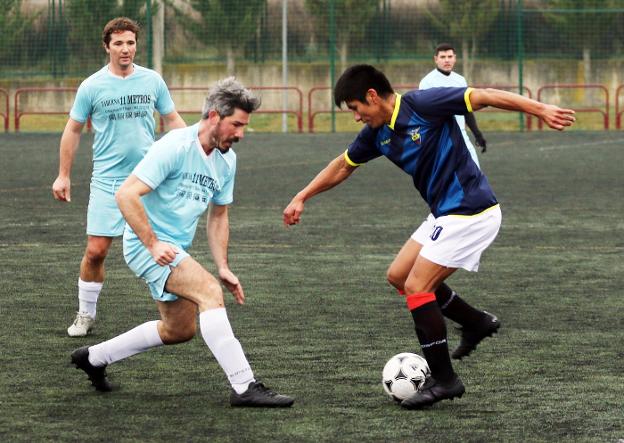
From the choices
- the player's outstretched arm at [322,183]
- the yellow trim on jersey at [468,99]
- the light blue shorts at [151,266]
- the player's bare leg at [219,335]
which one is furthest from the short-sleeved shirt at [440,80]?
the player's bare leg at [219,335]

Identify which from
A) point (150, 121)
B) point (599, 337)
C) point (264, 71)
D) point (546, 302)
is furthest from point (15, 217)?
point (264, 71)

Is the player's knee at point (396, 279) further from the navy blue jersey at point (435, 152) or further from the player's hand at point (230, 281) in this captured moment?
the player's hand at point (230, 281)

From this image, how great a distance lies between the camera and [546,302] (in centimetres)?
962

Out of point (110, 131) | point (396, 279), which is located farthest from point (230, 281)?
point (110, 131)

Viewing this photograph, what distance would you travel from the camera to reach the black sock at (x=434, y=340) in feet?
21.7

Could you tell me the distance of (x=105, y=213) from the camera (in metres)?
8.68

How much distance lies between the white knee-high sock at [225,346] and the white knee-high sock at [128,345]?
467 millimetres

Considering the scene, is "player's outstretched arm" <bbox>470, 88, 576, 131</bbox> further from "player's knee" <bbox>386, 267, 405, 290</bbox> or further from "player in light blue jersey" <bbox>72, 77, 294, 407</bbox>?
"player's knee" <bbox>386, 267, 405, 290</bbox>

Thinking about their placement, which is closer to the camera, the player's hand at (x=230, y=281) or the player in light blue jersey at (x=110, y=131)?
the player's hand at (x=230, y=281)

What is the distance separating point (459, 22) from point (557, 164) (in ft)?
44.9

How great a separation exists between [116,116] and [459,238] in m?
A: 3.03

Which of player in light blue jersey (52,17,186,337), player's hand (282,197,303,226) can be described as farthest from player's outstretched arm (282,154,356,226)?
player in light blue jersey (52,17,186,337)

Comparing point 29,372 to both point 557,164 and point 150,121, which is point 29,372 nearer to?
point 150,121

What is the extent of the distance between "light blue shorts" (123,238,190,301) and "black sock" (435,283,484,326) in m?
1.68
